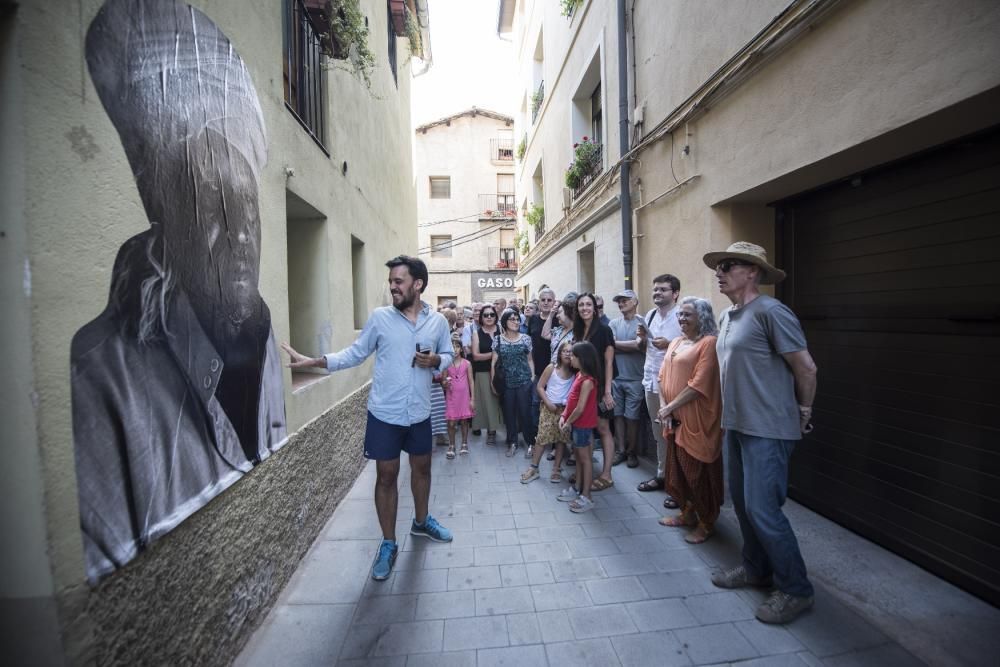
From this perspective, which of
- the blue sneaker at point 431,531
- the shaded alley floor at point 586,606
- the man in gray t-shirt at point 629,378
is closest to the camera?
the shaded alley floor at point 586,606

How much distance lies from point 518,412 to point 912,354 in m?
3.92

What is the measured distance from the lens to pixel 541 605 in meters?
2.78

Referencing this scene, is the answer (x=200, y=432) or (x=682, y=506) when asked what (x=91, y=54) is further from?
(x=682, y=506)

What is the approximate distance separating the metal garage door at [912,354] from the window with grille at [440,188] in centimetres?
2324

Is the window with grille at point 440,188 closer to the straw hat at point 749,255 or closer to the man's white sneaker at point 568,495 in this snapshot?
the man's white sneaker at point 568,495

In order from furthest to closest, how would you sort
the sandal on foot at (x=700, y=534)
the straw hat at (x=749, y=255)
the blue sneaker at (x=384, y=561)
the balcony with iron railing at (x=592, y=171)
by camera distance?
the balcony with iron railing at (x=592, y=171) → the sandal on foot at (x=700, y=534) → the blue sneaker at (x=384, y=561) → the straw hat at (x=749, y=255)

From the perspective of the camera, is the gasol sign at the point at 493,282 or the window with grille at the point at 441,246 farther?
the gasol sign at the point at 493,282

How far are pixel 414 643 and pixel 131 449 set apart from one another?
169 centimetres

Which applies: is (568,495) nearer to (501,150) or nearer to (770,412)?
(770,412)

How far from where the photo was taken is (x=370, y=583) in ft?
9.96

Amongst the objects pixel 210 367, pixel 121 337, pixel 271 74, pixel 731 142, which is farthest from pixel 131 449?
pixel 731 142

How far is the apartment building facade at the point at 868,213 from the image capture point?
8.52ft

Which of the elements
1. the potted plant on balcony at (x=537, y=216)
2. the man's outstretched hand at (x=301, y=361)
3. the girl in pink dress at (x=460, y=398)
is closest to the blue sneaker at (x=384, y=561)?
the man's outstretched hand at (x=301, y=361)

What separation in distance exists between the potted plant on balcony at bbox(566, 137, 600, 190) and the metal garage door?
4890 mm
